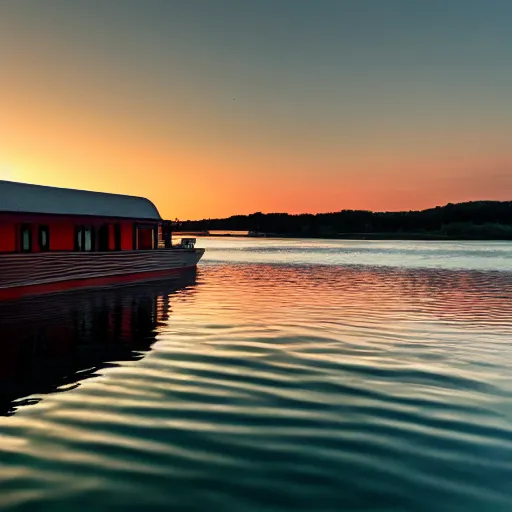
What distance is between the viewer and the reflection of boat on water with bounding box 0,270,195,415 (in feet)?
39.3

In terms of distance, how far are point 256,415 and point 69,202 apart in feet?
92.2

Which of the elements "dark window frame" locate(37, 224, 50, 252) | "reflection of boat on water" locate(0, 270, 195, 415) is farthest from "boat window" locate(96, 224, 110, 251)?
"reflection of boat on water" locate(0, 270, 195, 415)

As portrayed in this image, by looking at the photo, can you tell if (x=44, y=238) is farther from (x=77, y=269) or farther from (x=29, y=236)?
(x=77, y=269)

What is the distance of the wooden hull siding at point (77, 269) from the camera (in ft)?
91.7

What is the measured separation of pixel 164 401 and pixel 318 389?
121 inches

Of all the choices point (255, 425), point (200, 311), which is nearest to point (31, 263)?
point (200, 311)

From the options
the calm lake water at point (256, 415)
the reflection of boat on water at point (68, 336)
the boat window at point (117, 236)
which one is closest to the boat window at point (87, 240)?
the boat window at point (117, 236)

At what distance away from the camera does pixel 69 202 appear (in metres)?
34.4

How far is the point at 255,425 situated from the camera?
9016 mm

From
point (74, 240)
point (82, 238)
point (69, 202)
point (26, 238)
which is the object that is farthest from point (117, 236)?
point (26, 238)

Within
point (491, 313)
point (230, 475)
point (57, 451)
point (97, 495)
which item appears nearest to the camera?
point (97, 495)

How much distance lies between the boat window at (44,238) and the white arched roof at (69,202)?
100 centimetres

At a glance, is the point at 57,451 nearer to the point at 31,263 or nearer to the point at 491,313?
the point at 491,313

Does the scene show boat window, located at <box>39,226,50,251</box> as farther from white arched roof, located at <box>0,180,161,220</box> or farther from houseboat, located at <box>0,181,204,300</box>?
white arched roof, located at <box>0,180,161,220</box>
